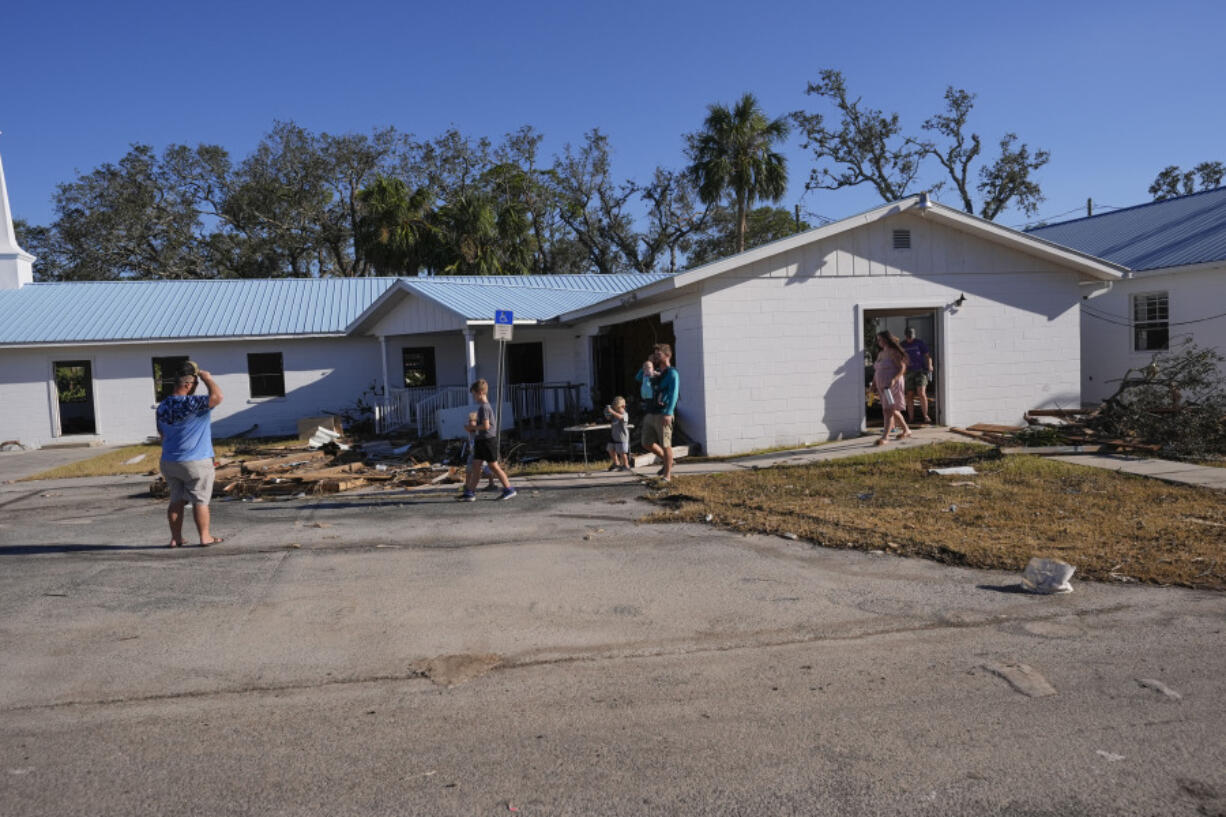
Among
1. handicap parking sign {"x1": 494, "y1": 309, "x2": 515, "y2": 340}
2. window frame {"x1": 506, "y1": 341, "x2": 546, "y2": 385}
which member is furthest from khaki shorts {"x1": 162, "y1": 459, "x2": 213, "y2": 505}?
window frame {"x1": 506, "y1": 341, "x2": 546, "y2": 385}

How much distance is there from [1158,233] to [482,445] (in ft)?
55.0

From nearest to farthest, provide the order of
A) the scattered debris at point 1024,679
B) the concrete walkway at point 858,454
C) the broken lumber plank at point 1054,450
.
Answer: the scattered debris at point 1024,679
the concrete walkway at point 858,454
the broken lumber plank at point 1054,450

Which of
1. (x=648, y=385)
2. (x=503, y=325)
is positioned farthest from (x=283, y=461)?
(x=648, y=385)

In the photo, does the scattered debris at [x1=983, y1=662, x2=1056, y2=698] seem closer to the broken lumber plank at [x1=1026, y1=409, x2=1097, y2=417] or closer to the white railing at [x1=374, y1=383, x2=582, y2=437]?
the broken lumber plank at [x1=1026, y1=409, x2=1097, y2=417]

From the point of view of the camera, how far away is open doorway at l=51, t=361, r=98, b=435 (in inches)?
851

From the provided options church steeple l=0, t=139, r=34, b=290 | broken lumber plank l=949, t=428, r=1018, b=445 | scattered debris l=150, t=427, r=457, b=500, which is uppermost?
church steeple l=0, t=139, r=34, b=290

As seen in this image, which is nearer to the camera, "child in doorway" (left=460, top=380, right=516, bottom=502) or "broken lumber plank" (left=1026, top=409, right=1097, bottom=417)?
"child in doorway" (left=460, top=380, right=516, bottom=502)

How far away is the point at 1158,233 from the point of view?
1870 centimetres

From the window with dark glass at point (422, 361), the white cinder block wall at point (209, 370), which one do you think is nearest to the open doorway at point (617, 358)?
the window with dark glass at point (422, 361)

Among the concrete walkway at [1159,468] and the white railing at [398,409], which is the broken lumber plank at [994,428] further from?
the white railing at [398,409]

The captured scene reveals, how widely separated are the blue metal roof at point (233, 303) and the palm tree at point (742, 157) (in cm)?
511

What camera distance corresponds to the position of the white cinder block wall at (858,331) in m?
13.1

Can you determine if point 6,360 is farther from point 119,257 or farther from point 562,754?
point 562,754

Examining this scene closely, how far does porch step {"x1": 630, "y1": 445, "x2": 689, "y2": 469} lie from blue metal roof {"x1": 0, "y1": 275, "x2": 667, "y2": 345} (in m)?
5.72
